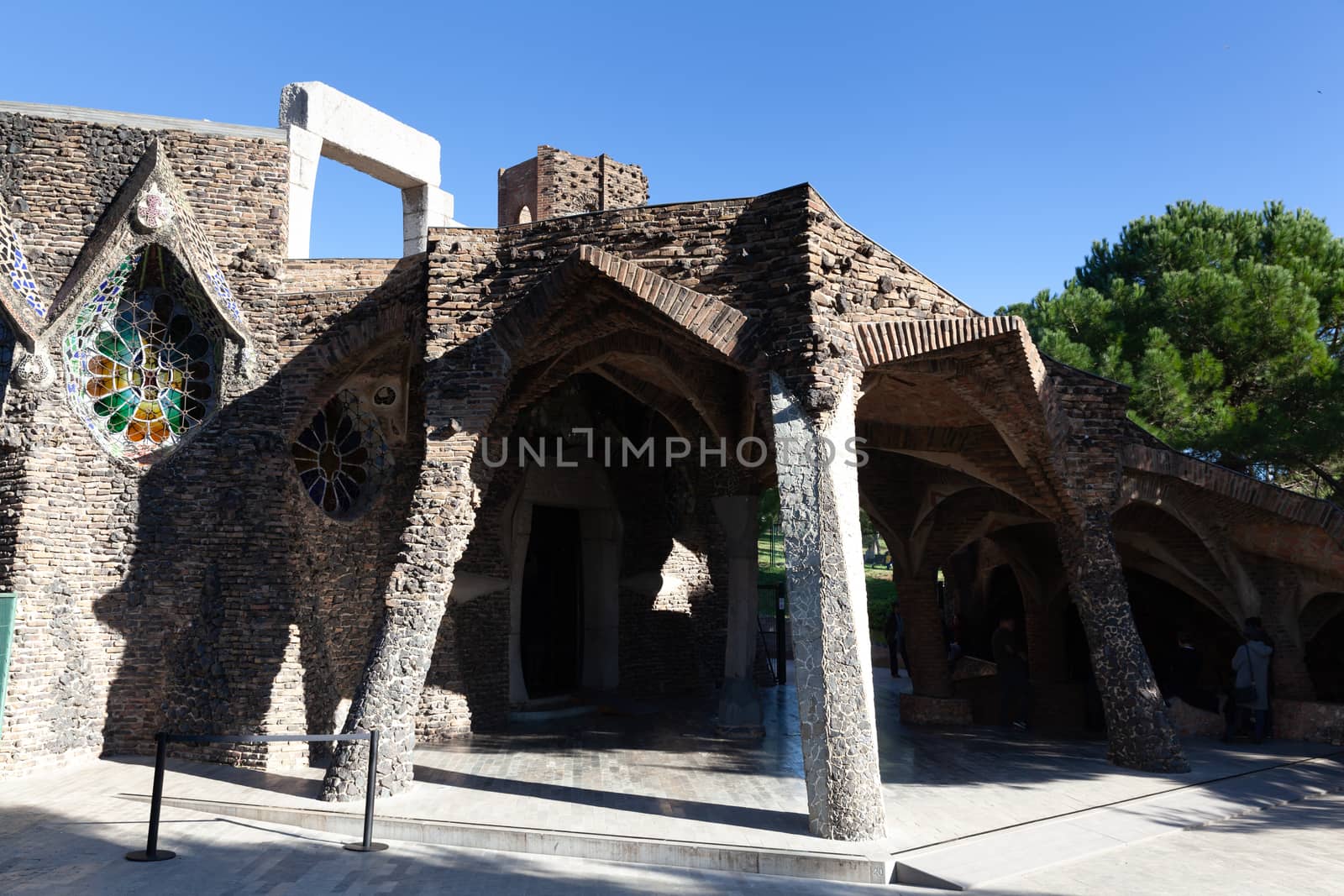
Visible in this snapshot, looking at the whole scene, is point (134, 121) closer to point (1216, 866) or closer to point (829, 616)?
point (829, 616)

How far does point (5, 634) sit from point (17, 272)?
322 centimetres

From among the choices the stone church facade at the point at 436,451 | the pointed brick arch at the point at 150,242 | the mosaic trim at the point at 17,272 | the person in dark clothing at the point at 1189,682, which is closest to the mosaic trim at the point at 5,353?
the stone church facade at the point at 436,451

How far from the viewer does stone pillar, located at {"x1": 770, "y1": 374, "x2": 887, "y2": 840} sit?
5.70 metres

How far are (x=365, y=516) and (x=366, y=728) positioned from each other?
10.4 ft

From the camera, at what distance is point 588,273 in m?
7.14

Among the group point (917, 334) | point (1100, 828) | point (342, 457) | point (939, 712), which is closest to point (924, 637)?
point (939, 712)

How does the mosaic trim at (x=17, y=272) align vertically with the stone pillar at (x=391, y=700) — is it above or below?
above

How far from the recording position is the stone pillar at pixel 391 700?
21.1 feet

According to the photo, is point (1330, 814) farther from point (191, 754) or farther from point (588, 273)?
point (191, 754)

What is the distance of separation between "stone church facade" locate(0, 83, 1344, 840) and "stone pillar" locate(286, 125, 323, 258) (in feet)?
0.10

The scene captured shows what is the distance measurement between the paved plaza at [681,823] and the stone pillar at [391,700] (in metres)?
0.19

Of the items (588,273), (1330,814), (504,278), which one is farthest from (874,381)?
(1330,814)

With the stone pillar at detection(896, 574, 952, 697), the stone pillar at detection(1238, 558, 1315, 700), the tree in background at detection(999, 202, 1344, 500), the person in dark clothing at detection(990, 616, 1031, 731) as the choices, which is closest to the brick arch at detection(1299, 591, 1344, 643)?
the stone pillar at detection(1238, 558, 1315, 700)

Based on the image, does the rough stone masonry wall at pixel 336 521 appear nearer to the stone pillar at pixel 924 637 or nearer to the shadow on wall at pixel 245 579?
the shadow on wall at pixel 245 579
